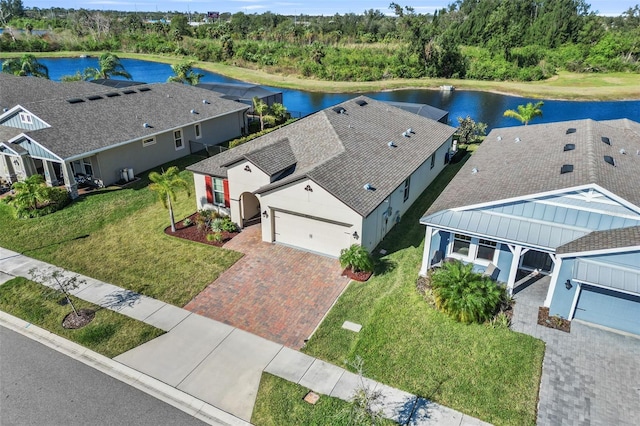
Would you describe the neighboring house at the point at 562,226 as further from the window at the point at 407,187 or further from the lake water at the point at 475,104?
the lake water at the point at 475,104

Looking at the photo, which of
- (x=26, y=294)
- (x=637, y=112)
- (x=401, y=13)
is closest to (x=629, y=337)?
Result: (x=26, y=294)

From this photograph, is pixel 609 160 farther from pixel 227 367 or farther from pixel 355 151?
pixel 227 367

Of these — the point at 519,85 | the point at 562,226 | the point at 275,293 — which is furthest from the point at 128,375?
the point at 519,85

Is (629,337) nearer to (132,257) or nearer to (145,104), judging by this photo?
(132,257)

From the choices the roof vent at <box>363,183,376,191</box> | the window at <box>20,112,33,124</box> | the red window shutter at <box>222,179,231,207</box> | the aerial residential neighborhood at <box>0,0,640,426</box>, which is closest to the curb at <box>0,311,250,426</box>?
the aerial residential neighborhood at <box>0,0,640,426</box>

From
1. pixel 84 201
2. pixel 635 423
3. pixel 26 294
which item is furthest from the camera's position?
pixel 84 201

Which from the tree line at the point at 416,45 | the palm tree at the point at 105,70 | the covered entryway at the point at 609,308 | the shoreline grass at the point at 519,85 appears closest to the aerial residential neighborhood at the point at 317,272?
the covered entryway at the point at 609,308
